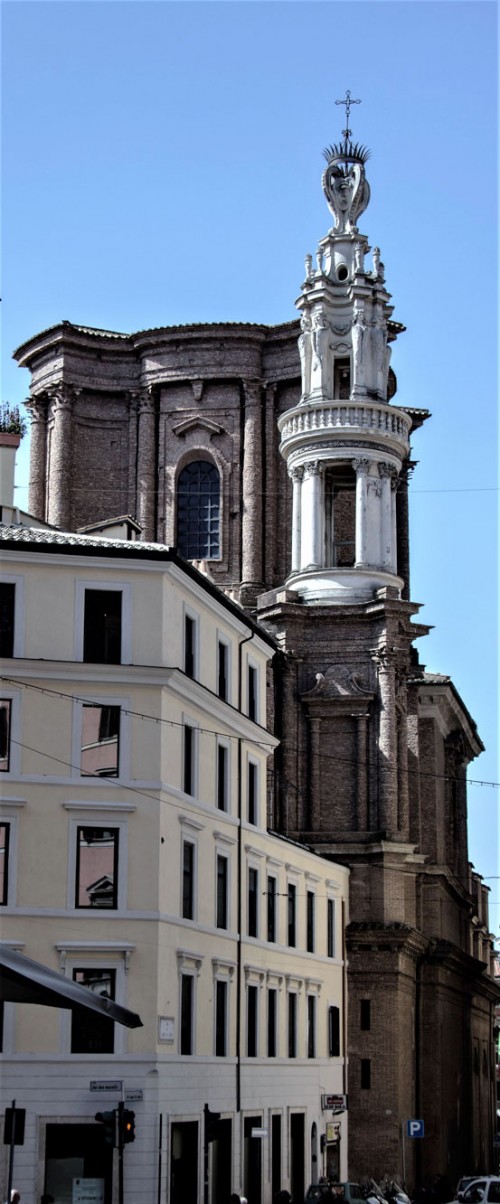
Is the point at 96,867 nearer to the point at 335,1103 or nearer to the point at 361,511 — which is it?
the point at 335,1103

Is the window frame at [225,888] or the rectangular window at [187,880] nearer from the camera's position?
the rectangular window at [187,880]

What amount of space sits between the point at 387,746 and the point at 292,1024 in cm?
1626

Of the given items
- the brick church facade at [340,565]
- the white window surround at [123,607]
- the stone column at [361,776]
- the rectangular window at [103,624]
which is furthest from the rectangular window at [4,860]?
the stone column at [361,776]

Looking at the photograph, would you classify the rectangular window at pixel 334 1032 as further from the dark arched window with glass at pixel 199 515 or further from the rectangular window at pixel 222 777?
the dark arched window with glass at pixel 199 515

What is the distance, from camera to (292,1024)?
56.4 metres

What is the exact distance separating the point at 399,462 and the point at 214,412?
11.5 metres

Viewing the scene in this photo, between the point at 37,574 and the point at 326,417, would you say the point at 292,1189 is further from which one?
the point at 326,417

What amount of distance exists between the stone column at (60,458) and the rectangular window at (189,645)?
34341mm

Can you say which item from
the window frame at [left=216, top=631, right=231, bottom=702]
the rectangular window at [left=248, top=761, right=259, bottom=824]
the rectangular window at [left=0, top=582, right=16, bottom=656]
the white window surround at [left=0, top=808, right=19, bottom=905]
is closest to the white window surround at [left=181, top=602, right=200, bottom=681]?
the window frame at [left=216, top=631, right=231, bottom=702]

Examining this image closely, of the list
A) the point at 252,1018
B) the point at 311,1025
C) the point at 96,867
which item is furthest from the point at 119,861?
the point at 311,1025

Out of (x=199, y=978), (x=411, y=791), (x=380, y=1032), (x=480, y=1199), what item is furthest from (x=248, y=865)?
(x=411, y=791)

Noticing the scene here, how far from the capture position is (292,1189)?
177 feet

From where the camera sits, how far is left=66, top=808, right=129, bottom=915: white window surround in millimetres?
42531

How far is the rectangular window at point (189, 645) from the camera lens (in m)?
47.6
